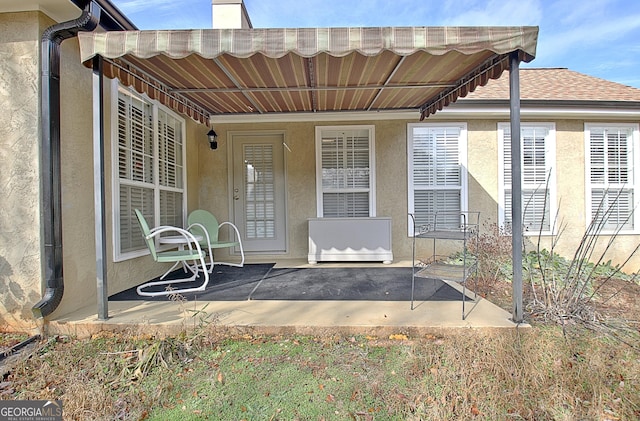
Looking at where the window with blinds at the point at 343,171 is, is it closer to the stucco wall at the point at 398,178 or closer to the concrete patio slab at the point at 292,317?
the stucco wall at the point at 398,178

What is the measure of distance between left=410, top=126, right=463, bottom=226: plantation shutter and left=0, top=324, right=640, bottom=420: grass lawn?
3.21 metres

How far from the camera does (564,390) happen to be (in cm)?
188

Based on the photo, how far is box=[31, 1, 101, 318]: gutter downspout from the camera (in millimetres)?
2574

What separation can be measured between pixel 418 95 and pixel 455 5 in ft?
19.9

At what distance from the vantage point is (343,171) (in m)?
5.63

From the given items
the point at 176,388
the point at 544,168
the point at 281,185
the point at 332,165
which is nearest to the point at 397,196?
the point at 332,165

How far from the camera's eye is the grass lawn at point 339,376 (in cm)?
177

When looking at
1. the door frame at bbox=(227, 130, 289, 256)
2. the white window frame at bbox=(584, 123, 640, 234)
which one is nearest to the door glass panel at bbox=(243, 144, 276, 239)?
the door frame at bbox=(227, 130, 289, 256)

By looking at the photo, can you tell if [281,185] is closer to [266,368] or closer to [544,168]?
[266,368]

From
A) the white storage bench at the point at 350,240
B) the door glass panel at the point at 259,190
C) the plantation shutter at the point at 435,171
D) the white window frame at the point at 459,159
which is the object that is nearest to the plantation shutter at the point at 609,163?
the white window frame at the point at 459,159

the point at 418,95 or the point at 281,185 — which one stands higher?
the point at 418,95

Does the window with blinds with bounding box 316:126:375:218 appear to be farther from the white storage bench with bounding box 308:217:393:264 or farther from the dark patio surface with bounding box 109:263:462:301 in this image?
the dark patio surface with bounding box 109:263:462:301

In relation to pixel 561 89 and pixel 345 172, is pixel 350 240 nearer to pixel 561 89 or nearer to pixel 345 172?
pixel 345 172

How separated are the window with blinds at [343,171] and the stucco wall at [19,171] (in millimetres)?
3766
